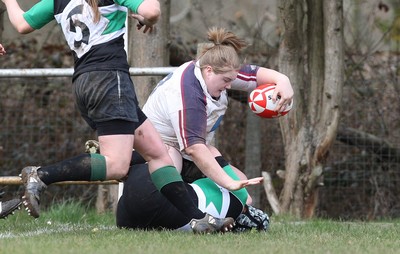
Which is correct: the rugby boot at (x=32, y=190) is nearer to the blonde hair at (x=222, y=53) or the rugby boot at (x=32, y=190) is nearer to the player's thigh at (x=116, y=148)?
the player's thigh at (x=116, y=148)

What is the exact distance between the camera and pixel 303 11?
8625mm

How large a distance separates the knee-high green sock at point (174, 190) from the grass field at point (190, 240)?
5.6 inches

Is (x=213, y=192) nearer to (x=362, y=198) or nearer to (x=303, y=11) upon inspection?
(x=303, y=11)

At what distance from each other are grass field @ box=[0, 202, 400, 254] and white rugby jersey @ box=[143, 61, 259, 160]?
63 centimetres

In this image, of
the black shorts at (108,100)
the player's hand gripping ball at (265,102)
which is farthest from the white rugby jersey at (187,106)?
the black shorts at (108,100)

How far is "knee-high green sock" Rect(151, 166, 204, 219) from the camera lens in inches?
223

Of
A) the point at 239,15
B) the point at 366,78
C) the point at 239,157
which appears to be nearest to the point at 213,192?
the point at 239,157

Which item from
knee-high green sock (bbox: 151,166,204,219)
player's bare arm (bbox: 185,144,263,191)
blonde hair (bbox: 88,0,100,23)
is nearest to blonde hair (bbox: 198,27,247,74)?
player's bare arm (bbox: 185,144,263,191)

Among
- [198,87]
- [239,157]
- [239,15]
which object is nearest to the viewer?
[198,87]

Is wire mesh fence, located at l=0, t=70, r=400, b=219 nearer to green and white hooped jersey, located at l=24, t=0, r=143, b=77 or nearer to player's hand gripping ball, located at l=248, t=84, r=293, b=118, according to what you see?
player's hand gripping ball, located at l=248, t=84, r=293, b=118

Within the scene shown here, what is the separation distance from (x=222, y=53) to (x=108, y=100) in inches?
38.0

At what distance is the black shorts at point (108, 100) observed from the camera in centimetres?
532

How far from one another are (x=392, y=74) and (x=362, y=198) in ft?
Result: 4.14

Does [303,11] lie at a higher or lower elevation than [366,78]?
higher
